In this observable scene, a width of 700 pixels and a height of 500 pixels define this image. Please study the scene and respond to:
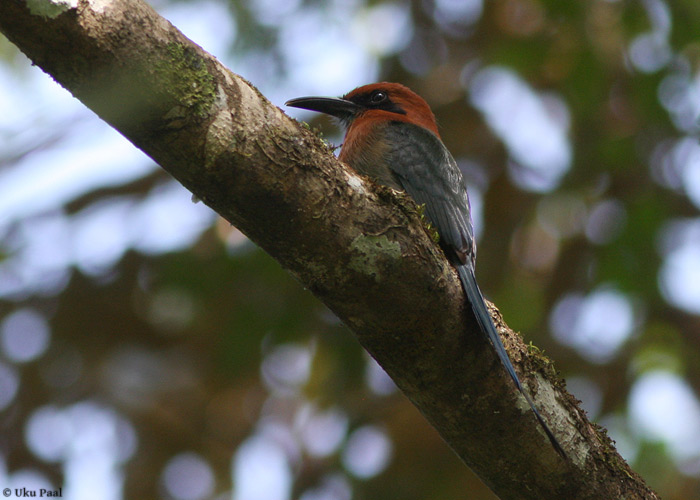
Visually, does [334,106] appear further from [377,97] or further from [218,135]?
[218,135]

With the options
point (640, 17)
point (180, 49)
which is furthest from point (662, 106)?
point (180, 49)

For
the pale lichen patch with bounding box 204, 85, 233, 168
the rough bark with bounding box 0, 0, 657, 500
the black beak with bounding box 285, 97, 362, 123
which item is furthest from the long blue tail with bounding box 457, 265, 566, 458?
the black beak with bounding box 285, 97, 362, 123

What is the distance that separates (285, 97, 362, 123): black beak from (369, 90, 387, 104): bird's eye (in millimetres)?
120

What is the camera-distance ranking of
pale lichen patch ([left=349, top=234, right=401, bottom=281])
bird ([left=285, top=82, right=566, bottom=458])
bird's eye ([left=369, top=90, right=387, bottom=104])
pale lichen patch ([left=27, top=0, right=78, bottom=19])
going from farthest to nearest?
bird's eye ([left=369, top=90, right=387, bottom=104]), bird ([left=285, top=82, right=566, bottom=458]), pale lichen patch ([left=349, top=234, right=401, bottom=281]), pale lichen patch ([left=27, top=0, right=78, bottom=19])

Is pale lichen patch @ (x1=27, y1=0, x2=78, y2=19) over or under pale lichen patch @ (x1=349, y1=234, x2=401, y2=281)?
under

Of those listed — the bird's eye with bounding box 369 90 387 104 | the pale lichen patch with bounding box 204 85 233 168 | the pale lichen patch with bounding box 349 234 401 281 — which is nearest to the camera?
the pale lichen patch with bounding box 204 85 233 168

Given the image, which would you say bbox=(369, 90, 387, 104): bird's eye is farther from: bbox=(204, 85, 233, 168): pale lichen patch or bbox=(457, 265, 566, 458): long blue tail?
bbox=(204, 85, 233, 168): pale lichen patch

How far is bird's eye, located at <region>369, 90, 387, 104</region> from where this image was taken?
184 inches

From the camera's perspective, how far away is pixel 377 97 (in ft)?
15.4

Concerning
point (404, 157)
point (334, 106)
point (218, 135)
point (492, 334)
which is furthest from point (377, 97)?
point (218, 135)

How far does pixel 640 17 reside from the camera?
227 inches

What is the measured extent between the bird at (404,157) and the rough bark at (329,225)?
39 cm

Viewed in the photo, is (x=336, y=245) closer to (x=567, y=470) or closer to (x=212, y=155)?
(x=212, y=155)

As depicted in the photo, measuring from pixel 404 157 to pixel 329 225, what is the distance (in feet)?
5.24
